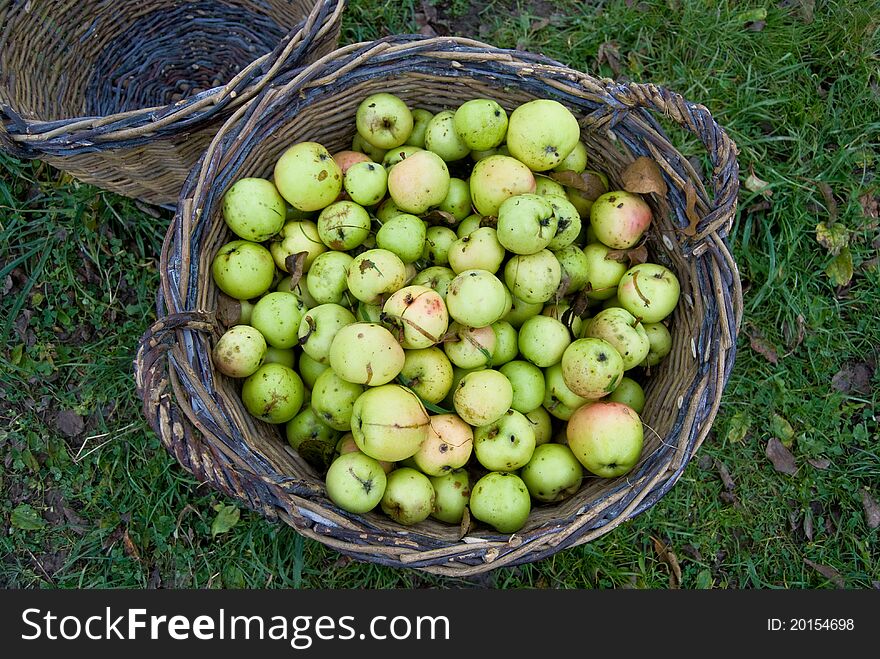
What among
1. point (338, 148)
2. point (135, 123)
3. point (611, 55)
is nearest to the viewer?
point (135, 123)

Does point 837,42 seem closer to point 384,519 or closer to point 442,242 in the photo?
point 442,242

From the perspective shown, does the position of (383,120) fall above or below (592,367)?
above

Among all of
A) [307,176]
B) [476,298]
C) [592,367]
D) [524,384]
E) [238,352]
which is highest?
[307,176]

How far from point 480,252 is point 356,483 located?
2.87ft

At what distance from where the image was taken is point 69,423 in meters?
3.27

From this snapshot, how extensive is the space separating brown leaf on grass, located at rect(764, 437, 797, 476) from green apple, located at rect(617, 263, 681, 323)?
125cm

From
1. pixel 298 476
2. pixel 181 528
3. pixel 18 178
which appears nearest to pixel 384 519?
pixel 298 476

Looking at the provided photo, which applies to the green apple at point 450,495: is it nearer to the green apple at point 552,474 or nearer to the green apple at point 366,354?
the green apple at point 552,474

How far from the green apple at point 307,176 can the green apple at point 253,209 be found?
6 centimetres

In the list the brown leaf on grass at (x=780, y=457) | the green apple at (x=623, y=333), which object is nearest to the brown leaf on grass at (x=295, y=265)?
the green apple at (x=623, y=333)

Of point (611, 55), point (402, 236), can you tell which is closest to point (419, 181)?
point (402, 236)

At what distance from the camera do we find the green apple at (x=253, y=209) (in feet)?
8.05

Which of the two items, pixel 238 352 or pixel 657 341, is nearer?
pixel 238 352

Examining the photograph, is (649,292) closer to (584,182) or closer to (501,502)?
(584,182)
